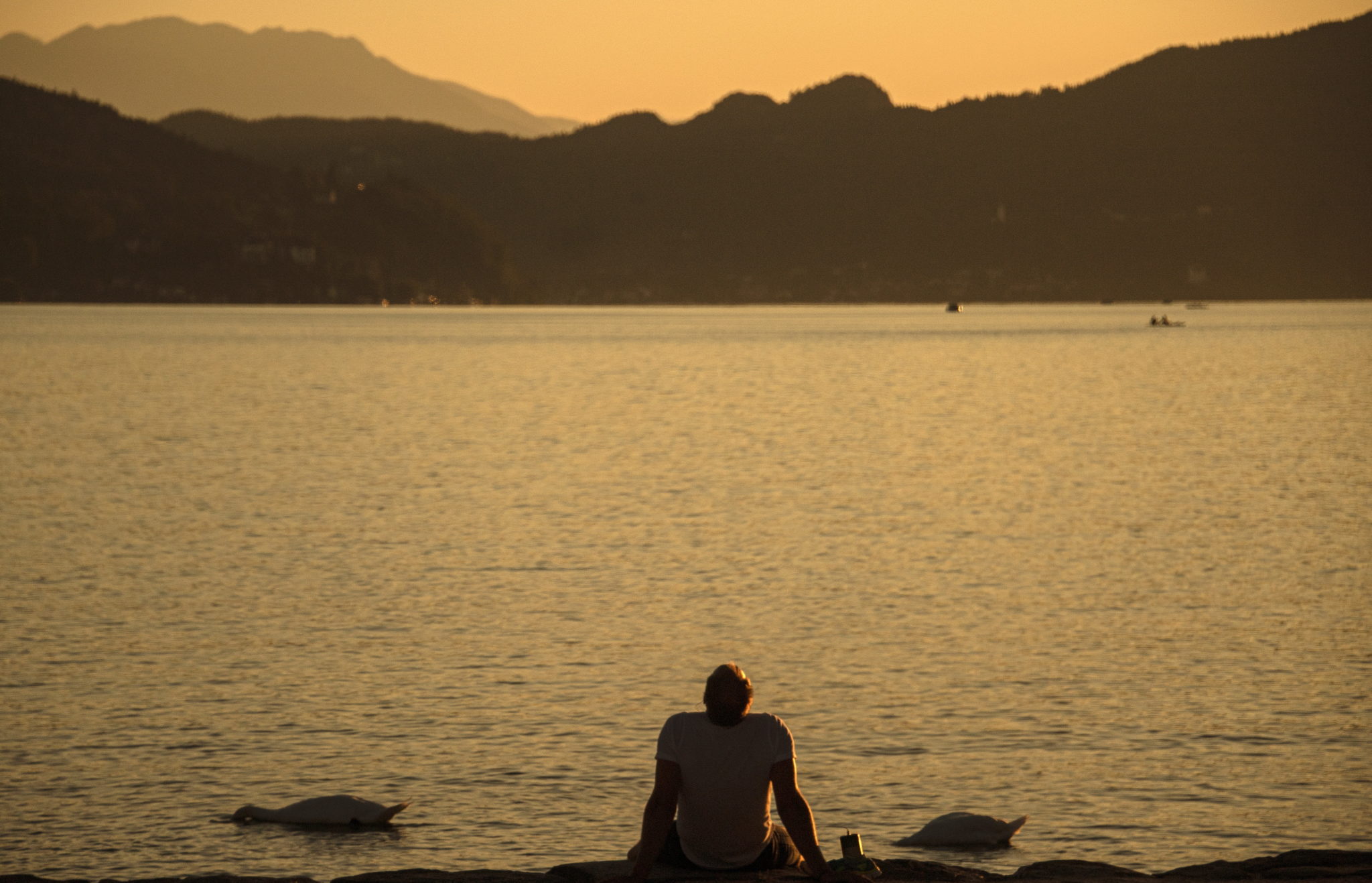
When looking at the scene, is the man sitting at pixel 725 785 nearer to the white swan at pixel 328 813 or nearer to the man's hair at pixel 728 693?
the man's hair at pixel 728 693

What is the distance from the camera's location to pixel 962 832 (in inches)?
579

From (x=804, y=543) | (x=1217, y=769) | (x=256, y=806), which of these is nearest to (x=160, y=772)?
(x=256, y=806)

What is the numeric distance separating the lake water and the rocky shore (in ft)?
6.97

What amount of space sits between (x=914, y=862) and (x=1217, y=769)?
23.2 feet

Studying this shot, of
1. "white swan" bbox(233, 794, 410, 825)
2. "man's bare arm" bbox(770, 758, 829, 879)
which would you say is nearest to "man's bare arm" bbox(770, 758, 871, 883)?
"man's bare arm" bbox(770, 758, 829, 879)

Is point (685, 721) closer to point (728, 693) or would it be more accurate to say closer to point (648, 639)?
point (728, 693)

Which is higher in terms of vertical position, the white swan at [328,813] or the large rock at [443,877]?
the large rock at [443,877]

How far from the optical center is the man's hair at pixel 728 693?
9727 millimetres

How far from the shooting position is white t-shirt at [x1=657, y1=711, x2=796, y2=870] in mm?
10055

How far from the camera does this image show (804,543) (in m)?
34.9

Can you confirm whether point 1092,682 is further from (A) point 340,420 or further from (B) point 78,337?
(B) point 78,337

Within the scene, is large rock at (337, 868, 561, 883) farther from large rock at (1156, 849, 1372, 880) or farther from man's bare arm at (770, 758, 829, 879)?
large rock at (1156, 849, 1372, 880)

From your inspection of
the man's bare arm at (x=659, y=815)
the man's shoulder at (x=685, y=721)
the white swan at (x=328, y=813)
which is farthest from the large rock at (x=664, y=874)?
the white swan at (x=328, y=813)

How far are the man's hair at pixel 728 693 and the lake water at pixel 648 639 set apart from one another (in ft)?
16.9
